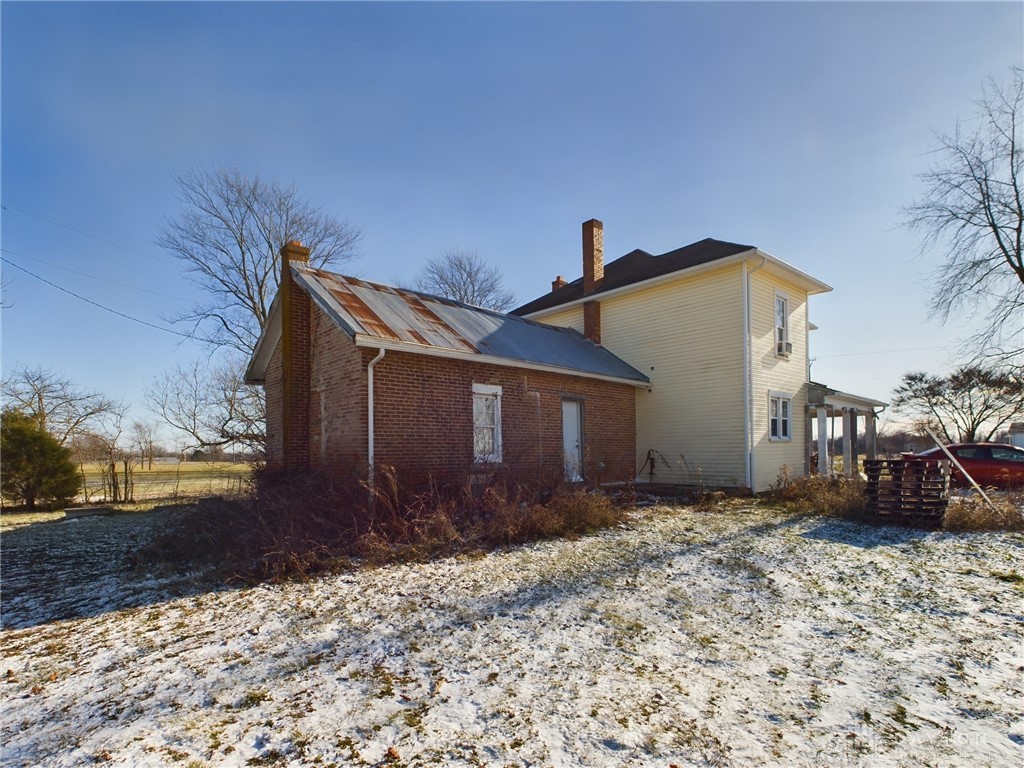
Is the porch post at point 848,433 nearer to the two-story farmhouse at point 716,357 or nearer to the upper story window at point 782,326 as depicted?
the two-story farmhouse at point 716,357

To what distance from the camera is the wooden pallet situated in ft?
30.4

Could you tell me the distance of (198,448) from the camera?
859 inches

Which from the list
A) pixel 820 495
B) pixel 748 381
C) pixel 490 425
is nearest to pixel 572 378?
pixel 490 425

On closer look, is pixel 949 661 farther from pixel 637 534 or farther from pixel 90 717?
pixel 90 717

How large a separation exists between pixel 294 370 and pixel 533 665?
880cm

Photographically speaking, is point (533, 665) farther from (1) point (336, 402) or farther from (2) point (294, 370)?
(2) point (294, 370)

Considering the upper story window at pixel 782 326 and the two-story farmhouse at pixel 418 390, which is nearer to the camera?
the two-story farmhouse at pixel 418 390

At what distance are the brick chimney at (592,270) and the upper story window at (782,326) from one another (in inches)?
201

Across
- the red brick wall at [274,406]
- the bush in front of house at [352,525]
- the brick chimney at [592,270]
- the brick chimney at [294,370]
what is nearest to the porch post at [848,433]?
the brick chimney at [592,270]

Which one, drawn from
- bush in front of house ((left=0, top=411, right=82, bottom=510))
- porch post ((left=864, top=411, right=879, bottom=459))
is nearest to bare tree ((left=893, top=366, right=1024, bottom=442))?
porch post ((left=864, top=411, right=879, bottom=459))

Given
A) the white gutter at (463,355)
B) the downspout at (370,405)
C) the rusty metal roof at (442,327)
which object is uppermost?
the rusty metal roof at (442,327)

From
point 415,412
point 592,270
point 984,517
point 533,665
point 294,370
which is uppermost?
point 592,270

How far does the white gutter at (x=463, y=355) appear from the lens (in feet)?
29.3

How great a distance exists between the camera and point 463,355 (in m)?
10.3
